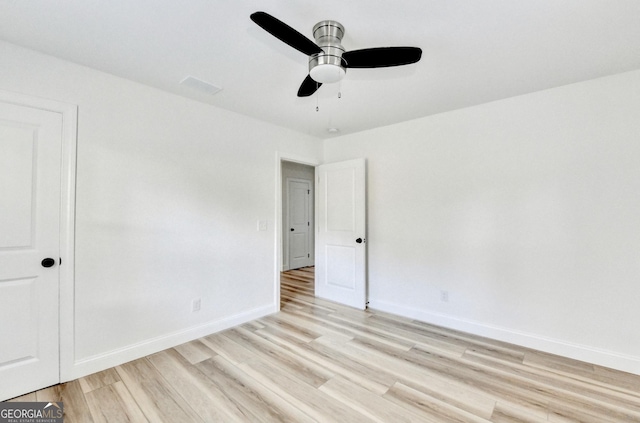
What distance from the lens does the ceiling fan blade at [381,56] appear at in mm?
1582

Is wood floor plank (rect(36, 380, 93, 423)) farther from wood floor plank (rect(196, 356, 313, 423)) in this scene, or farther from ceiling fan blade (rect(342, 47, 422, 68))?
ceiling fan blade (rect(342, 47, 422, 68))

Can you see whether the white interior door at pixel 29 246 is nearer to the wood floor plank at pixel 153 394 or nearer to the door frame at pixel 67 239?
the door frame at pixel 67 239

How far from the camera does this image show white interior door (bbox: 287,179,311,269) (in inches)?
261

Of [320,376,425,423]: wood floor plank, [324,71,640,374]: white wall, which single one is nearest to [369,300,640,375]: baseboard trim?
[324,71,640,374]: white wall

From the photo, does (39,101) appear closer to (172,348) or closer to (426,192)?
(172,348)

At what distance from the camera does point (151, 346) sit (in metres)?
2.65

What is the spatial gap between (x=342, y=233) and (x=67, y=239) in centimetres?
297

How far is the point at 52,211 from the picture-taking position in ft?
7.13

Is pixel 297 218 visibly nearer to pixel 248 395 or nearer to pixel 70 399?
pixel 248 395

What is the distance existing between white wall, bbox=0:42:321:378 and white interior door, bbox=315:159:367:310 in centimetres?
100

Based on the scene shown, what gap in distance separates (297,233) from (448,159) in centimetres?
418

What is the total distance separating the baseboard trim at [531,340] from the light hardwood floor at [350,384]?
9cm

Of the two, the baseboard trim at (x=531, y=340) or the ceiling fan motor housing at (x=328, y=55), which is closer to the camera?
the ceiling fan motor housing at (x=328, y=55)

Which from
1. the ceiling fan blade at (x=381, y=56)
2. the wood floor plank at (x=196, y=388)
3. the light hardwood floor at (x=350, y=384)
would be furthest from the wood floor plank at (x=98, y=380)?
the ceiling fan blade at (x=381, y=56)
